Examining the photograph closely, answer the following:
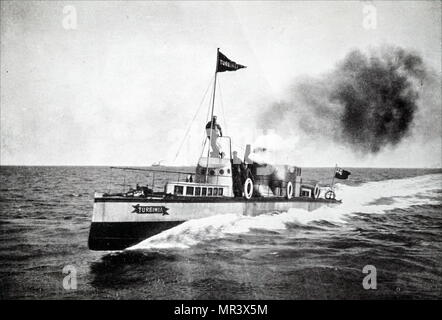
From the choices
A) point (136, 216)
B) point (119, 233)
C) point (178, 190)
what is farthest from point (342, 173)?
point (119, 233)

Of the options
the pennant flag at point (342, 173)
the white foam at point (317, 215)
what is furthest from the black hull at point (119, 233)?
the pennant flag at point (342, 173)

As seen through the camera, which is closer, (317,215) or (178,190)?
(178,190)

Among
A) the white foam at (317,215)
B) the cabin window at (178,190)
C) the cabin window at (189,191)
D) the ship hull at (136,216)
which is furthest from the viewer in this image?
the cabin window at (189,191)

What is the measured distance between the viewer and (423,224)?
904 inches

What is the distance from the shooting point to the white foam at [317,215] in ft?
60.4

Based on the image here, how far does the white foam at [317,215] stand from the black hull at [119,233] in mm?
384

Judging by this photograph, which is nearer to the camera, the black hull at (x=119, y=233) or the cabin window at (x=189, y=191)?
the black hull at (x=119, y=233)

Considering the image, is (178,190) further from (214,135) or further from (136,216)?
(214,135)

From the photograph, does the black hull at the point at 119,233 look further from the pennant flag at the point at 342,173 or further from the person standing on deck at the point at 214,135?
the pennant flag at the point at 342,173

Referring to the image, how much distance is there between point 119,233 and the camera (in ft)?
56.1

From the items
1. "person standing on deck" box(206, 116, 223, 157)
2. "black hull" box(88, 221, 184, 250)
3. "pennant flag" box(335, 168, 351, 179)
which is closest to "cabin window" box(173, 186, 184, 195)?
"black hull" box(88, 221, 184, 250)

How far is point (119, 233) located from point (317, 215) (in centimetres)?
1719
